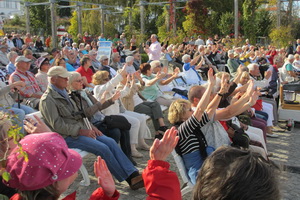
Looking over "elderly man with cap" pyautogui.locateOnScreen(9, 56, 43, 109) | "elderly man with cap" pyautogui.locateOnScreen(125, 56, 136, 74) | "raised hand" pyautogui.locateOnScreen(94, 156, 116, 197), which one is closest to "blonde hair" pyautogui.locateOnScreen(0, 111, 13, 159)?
"raised hand" pyautogui.locateOnScreen(94, 156, 116, 197)

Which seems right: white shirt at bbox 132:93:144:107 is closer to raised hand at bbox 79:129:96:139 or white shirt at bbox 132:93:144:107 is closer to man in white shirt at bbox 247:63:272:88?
raised hand at bbox 79:129:96:139

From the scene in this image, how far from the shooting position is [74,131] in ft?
14.1

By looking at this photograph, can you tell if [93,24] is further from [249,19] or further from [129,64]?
[129,64]

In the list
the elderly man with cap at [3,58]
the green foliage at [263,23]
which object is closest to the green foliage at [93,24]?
the green foliage at [263,23]

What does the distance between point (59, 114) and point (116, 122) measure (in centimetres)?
86

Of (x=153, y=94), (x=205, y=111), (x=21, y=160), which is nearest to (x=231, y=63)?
(x=153, y=94)

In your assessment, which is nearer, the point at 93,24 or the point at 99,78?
the point at 99,78

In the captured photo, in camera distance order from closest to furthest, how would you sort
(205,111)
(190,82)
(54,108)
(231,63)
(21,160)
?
1. (21,160)
2. (205,111)
3. (54,108)
4. (190,82)
5. (231,63)

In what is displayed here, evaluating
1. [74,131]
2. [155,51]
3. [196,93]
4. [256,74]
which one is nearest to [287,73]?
[256,74]

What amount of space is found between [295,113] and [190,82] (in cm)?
279

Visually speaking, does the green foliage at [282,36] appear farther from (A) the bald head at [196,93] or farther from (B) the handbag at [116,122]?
(A) the bald head at [196,93]

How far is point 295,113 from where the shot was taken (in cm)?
782

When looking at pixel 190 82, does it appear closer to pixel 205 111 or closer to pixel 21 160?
pixel 205 111

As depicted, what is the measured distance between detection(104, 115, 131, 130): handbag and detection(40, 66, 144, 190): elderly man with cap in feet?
1.33
